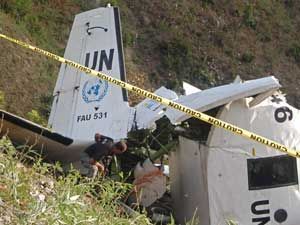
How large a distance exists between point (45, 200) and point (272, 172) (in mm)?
4276

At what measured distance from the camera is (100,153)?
297 inches

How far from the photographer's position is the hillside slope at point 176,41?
52.3 ft

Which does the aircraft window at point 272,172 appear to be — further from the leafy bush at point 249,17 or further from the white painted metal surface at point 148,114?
the leafy bush at point 249,17

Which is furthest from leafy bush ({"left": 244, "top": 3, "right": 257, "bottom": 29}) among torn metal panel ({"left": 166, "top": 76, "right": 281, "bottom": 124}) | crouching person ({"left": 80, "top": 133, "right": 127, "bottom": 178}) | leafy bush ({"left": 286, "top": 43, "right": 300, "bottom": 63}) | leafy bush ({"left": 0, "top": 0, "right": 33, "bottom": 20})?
torn metal panel ({"left": 166, "top": 76, "right": 281, "bottom": 124})

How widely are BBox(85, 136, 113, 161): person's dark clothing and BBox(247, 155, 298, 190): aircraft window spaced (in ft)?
5.14

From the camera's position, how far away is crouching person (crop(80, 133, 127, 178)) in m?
7.30

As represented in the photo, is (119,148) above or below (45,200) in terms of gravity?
above

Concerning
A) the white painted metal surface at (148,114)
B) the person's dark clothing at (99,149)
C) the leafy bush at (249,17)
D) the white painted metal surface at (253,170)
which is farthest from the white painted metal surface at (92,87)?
the leafy bush at (249,17)

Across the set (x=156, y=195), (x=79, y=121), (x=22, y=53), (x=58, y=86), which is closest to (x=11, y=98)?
(x=22, y=53)

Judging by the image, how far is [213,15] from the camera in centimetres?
2072

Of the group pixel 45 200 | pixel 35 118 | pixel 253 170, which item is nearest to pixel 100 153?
pixel 253 170

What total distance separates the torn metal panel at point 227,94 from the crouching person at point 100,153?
0.77 m

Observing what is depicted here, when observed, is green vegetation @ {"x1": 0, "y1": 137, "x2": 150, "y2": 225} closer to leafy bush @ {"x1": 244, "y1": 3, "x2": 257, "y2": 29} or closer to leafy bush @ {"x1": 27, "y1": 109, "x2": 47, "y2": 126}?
leafy bush @ {"x1": 27, "y1": 109, "x2": 47, "y2": 126}

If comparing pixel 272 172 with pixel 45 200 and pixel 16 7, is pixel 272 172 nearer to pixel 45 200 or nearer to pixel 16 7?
pixel 45 200
